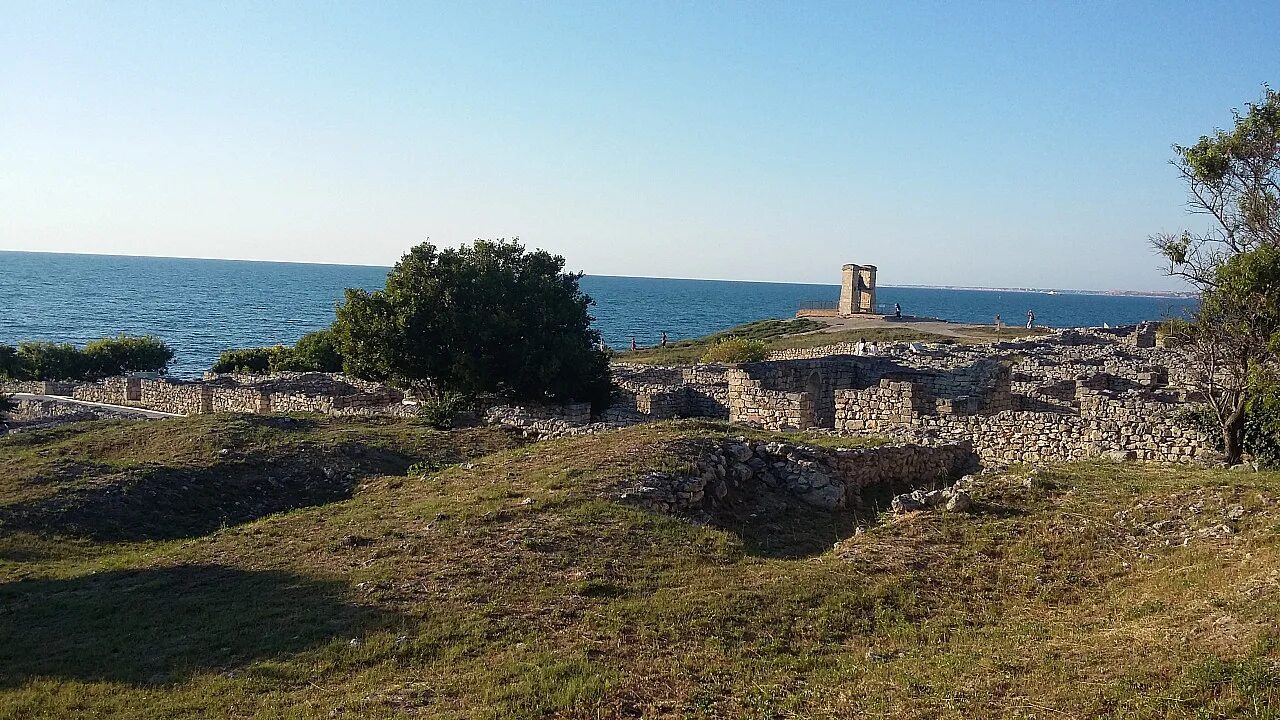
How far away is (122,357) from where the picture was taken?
52000 mm

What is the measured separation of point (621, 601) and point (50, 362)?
4959cm

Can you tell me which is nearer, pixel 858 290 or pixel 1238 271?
pixel 1238 271

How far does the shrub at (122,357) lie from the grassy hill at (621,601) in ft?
126

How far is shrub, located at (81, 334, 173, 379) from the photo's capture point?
5044 centimetres

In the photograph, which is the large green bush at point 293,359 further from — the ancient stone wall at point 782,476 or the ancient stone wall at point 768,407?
the ancient stone wall at point 782,476

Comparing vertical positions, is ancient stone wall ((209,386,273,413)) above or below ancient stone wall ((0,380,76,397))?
above

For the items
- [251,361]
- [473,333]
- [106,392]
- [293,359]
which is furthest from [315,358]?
[473,333]

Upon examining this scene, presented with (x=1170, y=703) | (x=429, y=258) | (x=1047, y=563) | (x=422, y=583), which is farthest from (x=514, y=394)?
(x=1170, y=703)

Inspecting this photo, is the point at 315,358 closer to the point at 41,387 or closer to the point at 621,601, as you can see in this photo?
the point at 41,387

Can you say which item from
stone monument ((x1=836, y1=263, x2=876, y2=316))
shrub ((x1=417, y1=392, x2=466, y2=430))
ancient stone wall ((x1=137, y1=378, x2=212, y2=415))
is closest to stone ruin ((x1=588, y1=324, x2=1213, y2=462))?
shrub ((x1=417, y1=392, x2=466, y2=430))

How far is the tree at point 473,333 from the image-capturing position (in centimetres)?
2588

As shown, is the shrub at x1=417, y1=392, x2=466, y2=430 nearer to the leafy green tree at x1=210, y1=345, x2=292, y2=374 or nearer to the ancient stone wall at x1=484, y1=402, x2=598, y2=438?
the ancient stone wall at x1=484, y1=402, x2=598, y2=438

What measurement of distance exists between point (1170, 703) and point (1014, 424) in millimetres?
12479

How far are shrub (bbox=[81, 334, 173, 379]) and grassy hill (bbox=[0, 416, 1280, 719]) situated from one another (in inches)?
1514
